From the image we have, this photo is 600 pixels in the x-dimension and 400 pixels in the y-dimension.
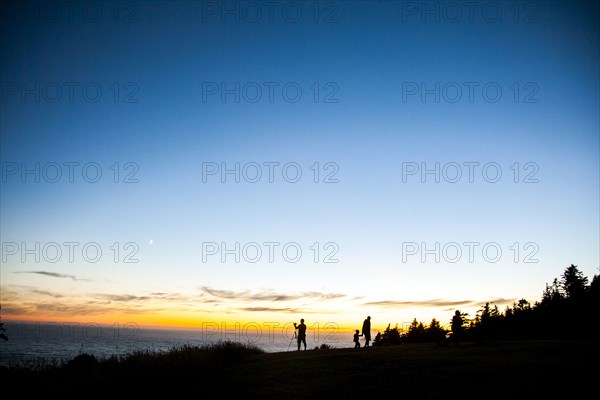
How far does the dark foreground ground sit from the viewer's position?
14.6 meters

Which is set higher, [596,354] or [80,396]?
[596,354]

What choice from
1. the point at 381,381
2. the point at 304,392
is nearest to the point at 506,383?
the point at 381,381

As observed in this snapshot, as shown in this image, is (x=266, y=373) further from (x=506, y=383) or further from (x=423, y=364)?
(x=506, y=383)

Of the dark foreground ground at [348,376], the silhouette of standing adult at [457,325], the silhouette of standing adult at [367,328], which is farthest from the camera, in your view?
the silhouette of standing adult at [367,328]

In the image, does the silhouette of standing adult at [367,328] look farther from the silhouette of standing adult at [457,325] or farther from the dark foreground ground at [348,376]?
the dark foreground ground at [348,376]

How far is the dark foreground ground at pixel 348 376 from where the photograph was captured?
1464 cm

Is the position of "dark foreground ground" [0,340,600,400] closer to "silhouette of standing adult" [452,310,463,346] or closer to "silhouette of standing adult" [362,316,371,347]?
"silhouette of standing adult" [452,310,463,346]

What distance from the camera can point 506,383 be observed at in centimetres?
1473

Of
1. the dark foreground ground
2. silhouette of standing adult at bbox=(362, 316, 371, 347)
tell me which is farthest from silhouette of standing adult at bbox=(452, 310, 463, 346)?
silhouette of standing adult at bbox=(362, 316, 371, 347)

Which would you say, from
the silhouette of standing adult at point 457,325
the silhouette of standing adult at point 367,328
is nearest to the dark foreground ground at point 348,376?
the silhouette of standing adult at point 457,325

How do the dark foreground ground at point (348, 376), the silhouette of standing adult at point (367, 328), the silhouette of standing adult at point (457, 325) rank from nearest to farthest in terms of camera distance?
the dark foreground ground at point (348, 376) → the silhouette of standing adult at point (457, 325) → the silhouette of standing adult at point (367, 328)

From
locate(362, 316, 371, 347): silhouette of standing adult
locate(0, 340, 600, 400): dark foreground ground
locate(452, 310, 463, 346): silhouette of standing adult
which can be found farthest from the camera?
locate(362, 316, 371, 347): silhouette of standing adult

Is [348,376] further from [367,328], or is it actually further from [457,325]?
[367,328]

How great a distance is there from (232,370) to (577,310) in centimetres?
5283
